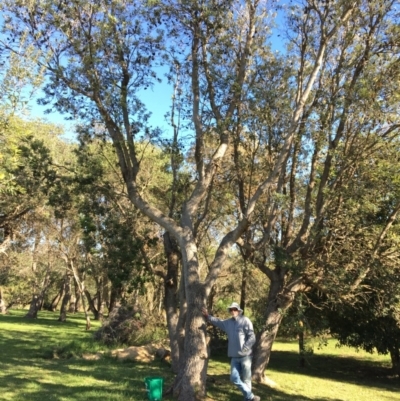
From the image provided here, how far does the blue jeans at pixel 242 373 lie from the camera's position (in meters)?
8.00

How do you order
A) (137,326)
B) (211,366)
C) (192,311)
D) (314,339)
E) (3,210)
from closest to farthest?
(192,311) < (314,339) < (211,366) < (137,326) < (3,210)

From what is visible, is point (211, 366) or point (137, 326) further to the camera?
point (137, 326)

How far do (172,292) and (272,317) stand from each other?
308 cm

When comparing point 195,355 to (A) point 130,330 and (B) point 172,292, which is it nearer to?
(B) point 172,292

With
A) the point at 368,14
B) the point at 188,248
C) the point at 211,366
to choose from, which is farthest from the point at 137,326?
the point at 368,14

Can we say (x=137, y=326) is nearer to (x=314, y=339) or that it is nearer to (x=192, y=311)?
(x=314, y=339)

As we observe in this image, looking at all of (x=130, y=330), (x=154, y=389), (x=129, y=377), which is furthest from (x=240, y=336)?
(x=130, y=330)

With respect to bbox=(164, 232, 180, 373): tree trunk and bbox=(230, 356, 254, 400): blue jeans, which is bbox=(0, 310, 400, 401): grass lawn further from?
bbox=(230, 356, 254, 400): blue jeans

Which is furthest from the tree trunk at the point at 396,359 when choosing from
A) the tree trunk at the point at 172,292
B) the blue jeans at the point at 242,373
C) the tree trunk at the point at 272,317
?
the blue jeans at the point at 242,373

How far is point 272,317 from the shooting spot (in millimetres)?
12641

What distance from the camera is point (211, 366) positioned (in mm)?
16344

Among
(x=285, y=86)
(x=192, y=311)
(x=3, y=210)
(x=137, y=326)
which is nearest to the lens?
Answer: (x=192, y=311)

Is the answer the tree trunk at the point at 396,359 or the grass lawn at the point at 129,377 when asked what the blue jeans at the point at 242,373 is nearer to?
the grass lawn at the point at 129,377

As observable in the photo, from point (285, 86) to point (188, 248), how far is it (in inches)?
241
